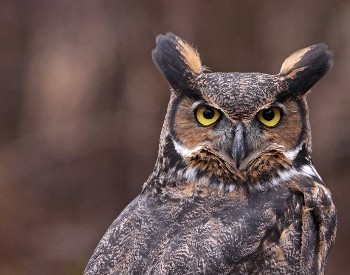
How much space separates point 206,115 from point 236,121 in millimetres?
153

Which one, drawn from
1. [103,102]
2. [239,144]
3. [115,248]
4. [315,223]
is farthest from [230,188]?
[103,102]

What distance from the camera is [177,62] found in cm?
477

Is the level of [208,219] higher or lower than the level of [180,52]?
lower

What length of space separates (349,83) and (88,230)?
2725 millimetres

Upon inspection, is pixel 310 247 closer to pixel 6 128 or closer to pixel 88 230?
pixel 88 230

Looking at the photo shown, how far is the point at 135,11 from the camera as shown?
1017 centimetres

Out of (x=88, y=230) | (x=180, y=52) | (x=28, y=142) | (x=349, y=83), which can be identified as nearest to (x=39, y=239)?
(x=88, y=230)

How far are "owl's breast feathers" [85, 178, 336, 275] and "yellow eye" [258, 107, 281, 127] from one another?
288 millimetres

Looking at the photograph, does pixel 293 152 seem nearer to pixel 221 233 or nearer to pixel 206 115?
pixel 206 115

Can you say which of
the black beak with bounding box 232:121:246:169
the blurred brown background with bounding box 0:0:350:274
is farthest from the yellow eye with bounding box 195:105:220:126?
the blurred brown background with bounding box 0:0:350:274

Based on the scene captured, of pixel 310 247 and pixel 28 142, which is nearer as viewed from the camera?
pixel 310 247

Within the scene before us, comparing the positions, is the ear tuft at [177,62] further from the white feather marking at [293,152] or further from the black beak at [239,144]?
the white feather marking at [293,152]

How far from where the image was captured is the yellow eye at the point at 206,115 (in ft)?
14.9

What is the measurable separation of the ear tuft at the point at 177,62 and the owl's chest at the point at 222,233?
532 millimetres
